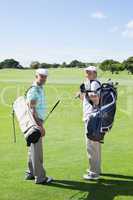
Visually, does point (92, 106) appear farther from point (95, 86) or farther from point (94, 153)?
point (94, 153)

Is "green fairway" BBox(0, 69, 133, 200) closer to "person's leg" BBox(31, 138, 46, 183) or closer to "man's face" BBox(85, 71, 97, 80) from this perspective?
"person's leg" BBox(31, 138, 46, 183)

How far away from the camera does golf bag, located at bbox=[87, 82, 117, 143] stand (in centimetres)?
791

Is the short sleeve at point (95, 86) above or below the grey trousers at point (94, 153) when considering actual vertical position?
above

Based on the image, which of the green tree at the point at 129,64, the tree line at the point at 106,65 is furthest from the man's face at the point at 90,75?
the green tree at the point at 129,64

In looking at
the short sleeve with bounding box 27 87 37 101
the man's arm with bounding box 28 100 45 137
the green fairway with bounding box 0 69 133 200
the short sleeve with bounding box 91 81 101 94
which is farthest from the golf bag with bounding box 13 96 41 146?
the short sleeve with bounding box 91 81 101 94

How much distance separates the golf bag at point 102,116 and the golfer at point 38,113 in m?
0.80

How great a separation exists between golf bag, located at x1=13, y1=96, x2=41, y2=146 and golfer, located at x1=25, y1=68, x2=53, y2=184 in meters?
0.08

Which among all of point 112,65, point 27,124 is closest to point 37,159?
point 27,124

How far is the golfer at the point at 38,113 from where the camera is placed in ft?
25.4

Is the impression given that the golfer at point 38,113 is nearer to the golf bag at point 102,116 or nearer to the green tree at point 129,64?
the golf bag at point 102,116

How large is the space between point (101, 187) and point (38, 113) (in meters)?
1.55

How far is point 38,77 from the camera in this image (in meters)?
7.89

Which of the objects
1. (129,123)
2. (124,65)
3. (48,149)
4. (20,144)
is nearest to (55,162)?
(48,149)

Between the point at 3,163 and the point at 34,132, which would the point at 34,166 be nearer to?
the point at 34,132
